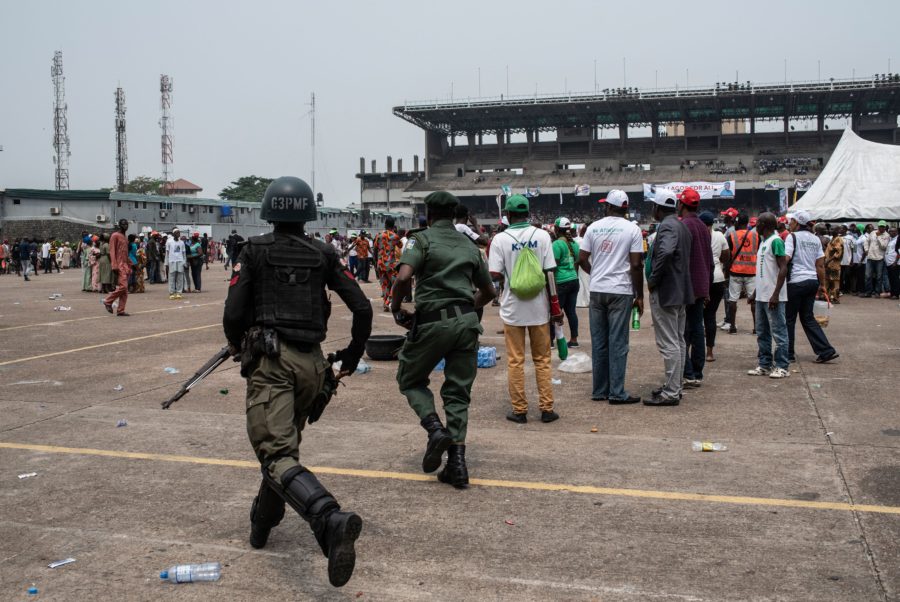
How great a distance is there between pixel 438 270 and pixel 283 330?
1599mm

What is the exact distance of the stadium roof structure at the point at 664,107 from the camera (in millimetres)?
66562

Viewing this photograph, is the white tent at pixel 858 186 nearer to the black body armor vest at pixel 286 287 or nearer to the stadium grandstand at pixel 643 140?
the black body armor vest at pixel 286 287

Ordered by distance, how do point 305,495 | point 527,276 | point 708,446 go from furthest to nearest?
point 527,276, point 708,446, point 305,495

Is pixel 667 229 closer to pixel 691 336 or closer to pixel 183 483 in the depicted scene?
pixel 691 336

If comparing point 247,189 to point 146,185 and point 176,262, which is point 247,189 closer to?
point 146,185

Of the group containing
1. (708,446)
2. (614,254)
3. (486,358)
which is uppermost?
(614,254)

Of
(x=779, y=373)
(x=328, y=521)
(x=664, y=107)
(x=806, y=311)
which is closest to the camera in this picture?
(x=328, y=521)

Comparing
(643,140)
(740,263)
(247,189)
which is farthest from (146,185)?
(740,263)

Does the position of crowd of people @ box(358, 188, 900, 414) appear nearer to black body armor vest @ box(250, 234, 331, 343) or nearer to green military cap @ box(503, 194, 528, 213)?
green military cap @ box(503, 194, 528, 213)

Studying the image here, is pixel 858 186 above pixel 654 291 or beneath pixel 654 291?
above

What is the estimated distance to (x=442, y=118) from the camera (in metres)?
76.8

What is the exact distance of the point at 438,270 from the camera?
506cm

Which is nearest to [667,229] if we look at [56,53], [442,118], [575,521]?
[575,521]

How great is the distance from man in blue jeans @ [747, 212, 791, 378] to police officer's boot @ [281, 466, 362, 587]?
643 cm
